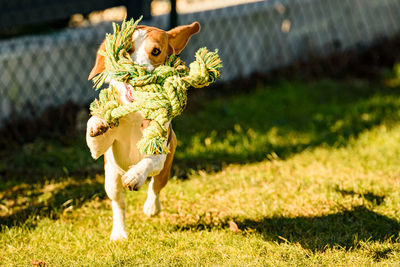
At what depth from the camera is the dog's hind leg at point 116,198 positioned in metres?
3.01

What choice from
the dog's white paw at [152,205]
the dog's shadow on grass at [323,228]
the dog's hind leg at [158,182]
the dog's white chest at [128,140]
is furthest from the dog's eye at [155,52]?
the dog's shadow on grass at [323,228]

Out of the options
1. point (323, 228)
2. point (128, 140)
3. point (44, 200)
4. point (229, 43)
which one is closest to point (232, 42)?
point (229, 43)

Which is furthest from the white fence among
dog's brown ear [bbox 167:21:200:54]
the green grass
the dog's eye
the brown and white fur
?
the dog's eye

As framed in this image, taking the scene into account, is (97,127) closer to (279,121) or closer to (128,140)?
(128,140)

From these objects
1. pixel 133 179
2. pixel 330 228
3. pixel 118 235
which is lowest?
pixel 330 228

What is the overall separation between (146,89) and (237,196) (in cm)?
147

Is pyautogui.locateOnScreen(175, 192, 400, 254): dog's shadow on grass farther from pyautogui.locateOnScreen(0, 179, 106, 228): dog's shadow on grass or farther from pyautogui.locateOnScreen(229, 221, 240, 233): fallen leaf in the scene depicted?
pyautogui.locateOnScreen(0, 179, 106, 228): dog's shadow on grass

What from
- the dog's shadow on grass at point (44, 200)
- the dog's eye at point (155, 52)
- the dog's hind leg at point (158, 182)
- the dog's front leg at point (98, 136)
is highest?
the dog's eye at point (155, 52)

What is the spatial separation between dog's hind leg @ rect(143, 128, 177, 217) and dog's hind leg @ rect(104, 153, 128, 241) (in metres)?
0.15

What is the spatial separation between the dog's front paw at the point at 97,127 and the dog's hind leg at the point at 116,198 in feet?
1.29

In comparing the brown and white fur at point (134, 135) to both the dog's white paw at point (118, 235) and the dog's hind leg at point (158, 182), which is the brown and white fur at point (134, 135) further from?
the dog's white paw at point (118, 235)

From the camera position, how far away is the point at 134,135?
2.80m

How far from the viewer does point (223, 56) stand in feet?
21.4

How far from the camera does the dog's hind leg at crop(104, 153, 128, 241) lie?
3012 millimetres
